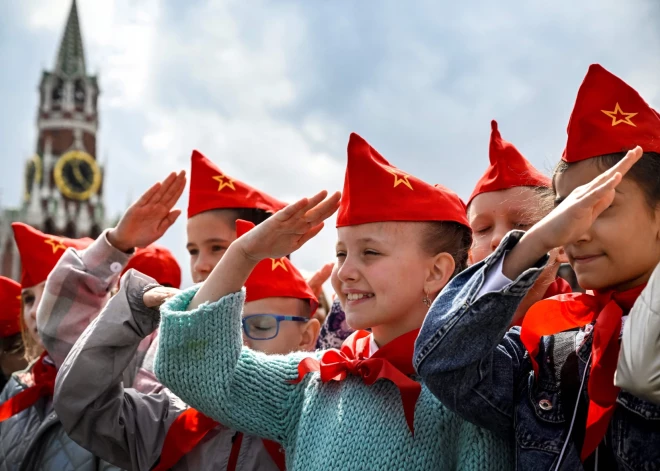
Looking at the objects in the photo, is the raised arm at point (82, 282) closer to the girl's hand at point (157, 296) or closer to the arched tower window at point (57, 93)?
the girl's hand at point (157, 296)

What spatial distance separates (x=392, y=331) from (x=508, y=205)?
83 centimetres

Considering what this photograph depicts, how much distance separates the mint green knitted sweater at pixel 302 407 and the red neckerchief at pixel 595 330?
0.29 metres

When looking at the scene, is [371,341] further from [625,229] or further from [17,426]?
[17,426]

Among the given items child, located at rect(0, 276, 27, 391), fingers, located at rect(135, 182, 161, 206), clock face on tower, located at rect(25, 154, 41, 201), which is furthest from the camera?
clock face on tower, located at rect(25, 154, 41, 201)

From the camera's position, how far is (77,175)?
49.7m

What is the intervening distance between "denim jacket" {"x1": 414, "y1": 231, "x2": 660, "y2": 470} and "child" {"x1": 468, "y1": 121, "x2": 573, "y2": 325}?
723mm

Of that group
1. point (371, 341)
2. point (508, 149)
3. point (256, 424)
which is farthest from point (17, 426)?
point (508, 149)

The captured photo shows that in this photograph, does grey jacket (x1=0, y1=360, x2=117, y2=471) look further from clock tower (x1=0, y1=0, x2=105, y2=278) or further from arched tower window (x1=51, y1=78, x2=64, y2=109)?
arched tower window (x1=51, y1=78, x2=64, y2=109)

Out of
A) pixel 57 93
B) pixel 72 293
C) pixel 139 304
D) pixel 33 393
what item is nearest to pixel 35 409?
pixel 33 393

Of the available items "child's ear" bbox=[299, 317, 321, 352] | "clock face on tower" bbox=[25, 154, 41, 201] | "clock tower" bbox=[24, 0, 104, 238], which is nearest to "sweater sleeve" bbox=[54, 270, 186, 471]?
Answer: "child's ear" bbox=[299, 317, 321, 352]

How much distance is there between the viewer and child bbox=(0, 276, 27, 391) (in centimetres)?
439

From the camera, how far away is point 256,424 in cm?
211

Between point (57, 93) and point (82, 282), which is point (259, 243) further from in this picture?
point (57, 93)

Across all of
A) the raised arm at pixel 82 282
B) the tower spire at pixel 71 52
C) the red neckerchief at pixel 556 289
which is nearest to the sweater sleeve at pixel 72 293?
the raised arm at pixel 82 282
